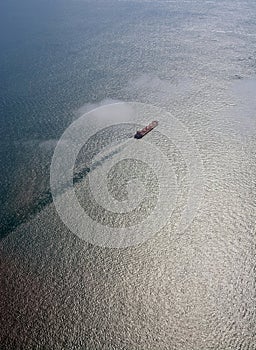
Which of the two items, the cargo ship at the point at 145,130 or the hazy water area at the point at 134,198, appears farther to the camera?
the cargo ship at the point at 145,130

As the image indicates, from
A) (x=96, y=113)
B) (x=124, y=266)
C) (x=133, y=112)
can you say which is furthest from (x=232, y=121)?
(x=124, y=266)

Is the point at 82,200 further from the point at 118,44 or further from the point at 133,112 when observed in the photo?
the point at 118,44

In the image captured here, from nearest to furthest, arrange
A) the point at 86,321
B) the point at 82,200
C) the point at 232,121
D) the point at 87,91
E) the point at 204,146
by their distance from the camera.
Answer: the point at 86,321, the point at 82,200, the point at 204,146, the point at 232,121, the point at 87,91

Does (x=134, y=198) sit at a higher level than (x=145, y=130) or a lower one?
lower

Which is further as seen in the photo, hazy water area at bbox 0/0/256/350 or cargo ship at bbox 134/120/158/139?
cargo ship at bbox 134/120/158/139
